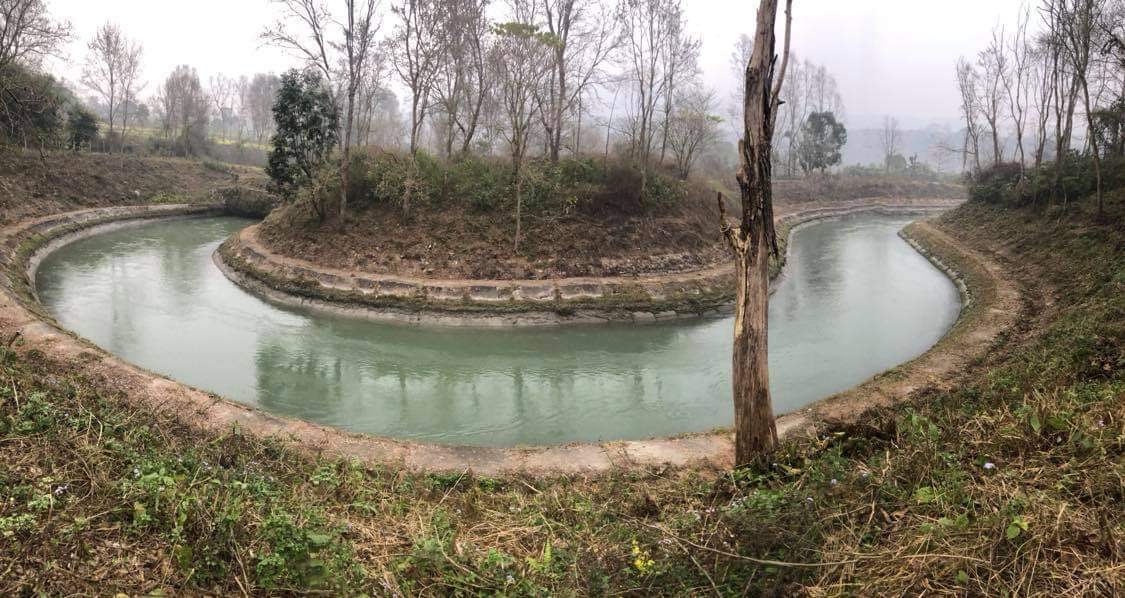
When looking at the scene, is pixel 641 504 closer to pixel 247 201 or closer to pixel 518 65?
pixel 518 65

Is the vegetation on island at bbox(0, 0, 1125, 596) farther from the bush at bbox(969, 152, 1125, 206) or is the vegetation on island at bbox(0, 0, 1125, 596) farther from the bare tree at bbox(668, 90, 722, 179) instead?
the bare tree at bbox(668, 90, 722, 179)

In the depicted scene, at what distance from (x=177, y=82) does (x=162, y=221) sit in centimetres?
2689

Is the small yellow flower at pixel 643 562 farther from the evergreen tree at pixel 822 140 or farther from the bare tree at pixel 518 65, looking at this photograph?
the evergreen tree at pixel 822 140

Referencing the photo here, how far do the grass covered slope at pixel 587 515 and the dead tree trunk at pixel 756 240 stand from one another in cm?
41

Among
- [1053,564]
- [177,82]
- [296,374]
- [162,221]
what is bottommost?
[296,374]

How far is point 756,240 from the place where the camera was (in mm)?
6223

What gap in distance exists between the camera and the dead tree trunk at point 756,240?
19.7ft

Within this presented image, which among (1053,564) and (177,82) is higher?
(177,82)

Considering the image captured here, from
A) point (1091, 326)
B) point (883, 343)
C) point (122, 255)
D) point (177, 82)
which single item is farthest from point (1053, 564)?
point (177, 82)

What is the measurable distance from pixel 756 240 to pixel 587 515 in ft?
9.83

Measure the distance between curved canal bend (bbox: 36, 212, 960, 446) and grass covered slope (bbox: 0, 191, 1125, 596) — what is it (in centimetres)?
408

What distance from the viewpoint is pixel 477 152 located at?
25266 mm

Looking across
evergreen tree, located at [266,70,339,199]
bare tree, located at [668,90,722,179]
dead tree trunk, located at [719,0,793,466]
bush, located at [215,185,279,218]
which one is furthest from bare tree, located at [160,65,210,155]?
dead tree trunk, located at [719,0,793,466]

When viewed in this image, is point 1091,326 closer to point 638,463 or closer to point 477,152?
point 638,463
